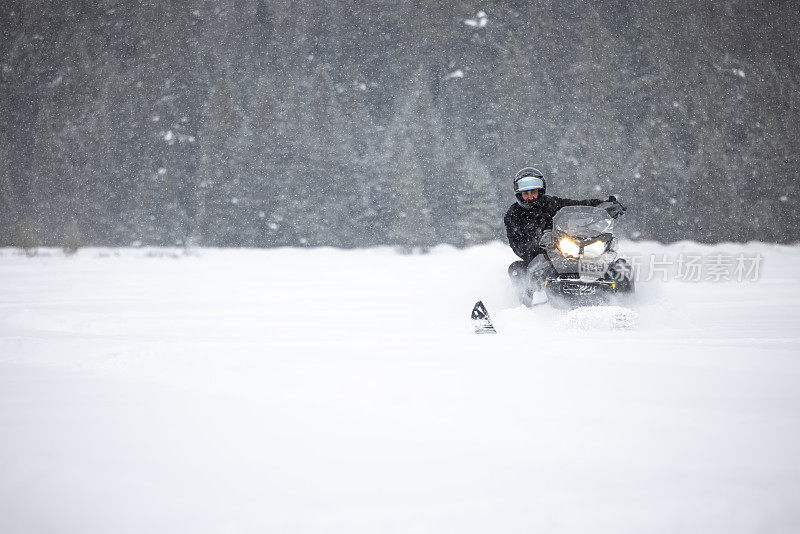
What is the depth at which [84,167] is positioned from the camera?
45.0 m

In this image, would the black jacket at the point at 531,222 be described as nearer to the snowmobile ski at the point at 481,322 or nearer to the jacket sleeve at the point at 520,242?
the jacket sleeve at the point at 520,242

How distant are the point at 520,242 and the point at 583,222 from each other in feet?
2.84

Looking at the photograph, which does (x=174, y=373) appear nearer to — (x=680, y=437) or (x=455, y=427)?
(x=455, y=427)

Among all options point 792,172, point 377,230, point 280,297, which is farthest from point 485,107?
point 280,297

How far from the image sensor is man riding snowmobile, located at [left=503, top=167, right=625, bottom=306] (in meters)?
6.64

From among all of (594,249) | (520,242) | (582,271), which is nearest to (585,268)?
(582,271)

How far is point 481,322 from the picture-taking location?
5906 millimetres

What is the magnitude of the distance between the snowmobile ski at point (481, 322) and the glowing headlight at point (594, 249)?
4.14ft

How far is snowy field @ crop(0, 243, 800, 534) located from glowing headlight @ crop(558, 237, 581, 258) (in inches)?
29.7

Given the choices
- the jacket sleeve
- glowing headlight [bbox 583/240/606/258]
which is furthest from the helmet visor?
glowing headlight [bbox 583/240/606/258]

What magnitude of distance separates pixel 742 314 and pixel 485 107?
33.2 metres

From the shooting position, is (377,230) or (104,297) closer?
(104,297)

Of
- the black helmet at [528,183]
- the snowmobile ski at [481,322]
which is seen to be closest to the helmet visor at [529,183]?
the black helmet at [528,183]

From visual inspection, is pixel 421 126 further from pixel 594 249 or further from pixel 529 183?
pixel 594 249
